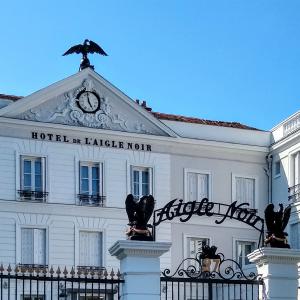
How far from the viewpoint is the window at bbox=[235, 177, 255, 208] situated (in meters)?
35.2

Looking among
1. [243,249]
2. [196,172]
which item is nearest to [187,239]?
[243,249]

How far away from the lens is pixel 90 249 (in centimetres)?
3198

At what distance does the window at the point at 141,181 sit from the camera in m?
33.2

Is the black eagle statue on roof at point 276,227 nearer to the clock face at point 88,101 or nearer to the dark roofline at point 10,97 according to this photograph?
the clock face at point 88,101

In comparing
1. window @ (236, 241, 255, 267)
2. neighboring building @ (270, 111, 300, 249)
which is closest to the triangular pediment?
neighboring building @ (270, 111, 300, 249)

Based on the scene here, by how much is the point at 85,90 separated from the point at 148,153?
138 inches

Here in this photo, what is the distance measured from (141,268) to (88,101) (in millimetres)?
19361

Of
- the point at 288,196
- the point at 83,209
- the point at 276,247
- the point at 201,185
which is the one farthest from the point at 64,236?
the point at 276,247

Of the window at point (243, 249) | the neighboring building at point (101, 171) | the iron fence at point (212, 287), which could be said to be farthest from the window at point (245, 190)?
the iron fence at point (212, 287)

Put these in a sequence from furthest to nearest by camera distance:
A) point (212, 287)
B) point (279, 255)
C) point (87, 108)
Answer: point (87, 108) < point (212, 287) < point (279, 255)

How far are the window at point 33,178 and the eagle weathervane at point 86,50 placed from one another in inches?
165

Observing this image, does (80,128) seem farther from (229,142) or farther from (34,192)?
(229,142)

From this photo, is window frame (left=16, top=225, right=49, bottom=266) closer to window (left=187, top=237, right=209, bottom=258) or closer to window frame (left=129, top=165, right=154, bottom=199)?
window frame (left=129, top=165, right=154, bottom=199)

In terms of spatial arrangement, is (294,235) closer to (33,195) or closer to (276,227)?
(33,195)
